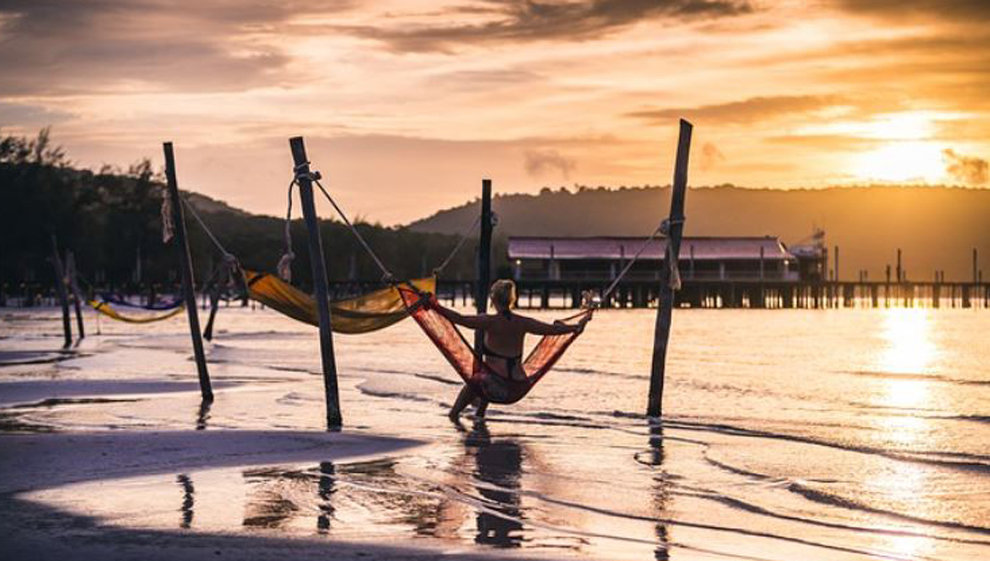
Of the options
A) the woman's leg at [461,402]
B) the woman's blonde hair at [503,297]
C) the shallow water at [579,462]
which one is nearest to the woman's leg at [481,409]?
the shallow water at [579,462]

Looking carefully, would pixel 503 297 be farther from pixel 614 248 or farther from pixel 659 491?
pixel 614 248

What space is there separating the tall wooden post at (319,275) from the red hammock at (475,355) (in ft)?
2.57

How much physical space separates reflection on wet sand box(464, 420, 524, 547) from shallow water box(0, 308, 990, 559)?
0.02 metres

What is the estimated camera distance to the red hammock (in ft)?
42.2

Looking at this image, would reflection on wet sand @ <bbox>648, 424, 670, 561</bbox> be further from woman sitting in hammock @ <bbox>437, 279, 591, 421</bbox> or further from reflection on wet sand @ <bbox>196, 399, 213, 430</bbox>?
reflection on wet sand @ <bbox>196, 399, 213, 430</bbox>

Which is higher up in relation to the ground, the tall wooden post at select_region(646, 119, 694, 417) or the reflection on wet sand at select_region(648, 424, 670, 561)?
the tall wooden post at select_region(646, 119, 694, 417)

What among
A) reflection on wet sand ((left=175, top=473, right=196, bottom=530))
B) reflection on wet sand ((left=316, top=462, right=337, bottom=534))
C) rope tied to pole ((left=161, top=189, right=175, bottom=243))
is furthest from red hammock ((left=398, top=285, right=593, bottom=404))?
rope tied to pole ((left=161, top=189, right=175, bottom=243))

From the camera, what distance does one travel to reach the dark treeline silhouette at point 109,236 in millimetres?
69062

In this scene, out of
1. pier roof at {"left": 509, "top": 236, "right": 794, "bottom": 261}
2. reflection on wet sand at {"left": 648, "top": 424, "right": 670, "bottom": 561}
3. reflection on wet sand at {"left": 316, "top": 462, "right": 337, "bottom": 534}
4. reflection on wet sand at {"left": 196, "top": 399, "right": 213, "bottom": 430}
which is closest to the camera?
reflection on wet sand at {"left": 648, "top": 424, "right": 670, "bottom": 561}

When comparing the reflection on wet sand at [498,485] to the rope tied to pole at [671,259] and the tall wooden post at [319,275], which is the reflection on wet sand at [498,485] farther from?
the rope tied to pole at [671,259]

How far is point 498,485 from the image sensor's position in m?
9.82

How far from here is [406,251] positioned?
15300cm

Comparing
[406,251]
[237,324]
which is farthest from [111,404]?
[406,251]

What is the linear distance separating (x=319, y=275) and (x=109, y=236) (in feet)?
A: 278
